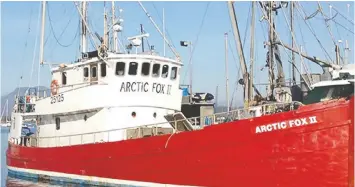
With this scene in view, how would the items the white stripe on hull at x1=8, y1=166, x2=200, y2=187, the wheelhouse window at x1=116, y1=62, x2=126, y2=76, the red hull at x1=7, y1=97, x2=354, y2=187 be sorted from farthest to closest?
the wheelhouse window at x1=116, y1=62, x2=126, y2=76
the white stripe on hull at x1=8, y1=166, x2=200, y2=187
the red hull at x1=7, y1=97, x2=354, y2=187

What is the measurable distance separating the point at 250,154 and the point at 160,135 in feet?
11.1

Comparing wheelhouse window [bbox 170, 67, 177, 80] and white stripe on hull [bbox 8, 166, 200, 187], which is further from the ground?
wheelhouse window [bbox 170, 67, 177, 80]

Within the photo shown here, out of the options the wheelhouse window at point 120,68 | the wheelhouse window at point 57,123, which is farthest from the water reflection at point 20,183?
the wheelhouse window at point 120,68

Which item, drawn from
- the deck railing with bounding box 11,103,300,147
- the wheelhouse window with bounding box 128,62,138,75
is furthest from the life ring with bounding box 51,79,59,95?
the wheelhouse window with bounding box 128,62,138,75

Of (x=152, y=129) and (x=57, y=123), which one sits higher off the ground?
(x=57, y=123)

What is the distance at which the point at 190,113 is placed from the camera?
980 inches

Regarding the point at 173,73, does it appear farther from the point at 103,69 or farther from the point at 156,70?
the point at 103,69

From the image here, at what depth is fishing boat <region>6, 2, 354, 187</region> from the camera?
12.5 metres

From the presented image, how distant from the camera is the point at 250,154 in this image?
1351 centimetres

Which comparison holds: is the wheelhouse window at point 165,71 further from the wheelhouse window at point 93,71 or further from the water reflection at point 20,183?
the water reflection at point 20,183

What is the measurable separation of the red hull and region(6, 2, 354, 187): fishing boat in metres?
0.03

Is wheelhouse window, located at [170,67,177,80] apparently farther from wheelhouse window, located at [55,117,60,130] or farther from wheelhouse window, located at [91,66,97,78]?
wheelhouse window, located at [55,117,60,130]

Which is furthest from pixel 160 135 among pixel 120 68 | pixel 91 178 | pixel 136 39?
pixel 136 39

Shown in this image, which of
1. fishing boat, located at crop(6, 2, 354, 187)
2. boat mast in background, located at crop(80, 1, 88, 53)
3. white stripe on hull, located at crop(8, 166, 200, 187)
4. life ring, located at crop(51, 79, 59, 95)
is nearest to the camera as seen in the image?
fishing boat, located at crop(6, 2, 354, 187)
